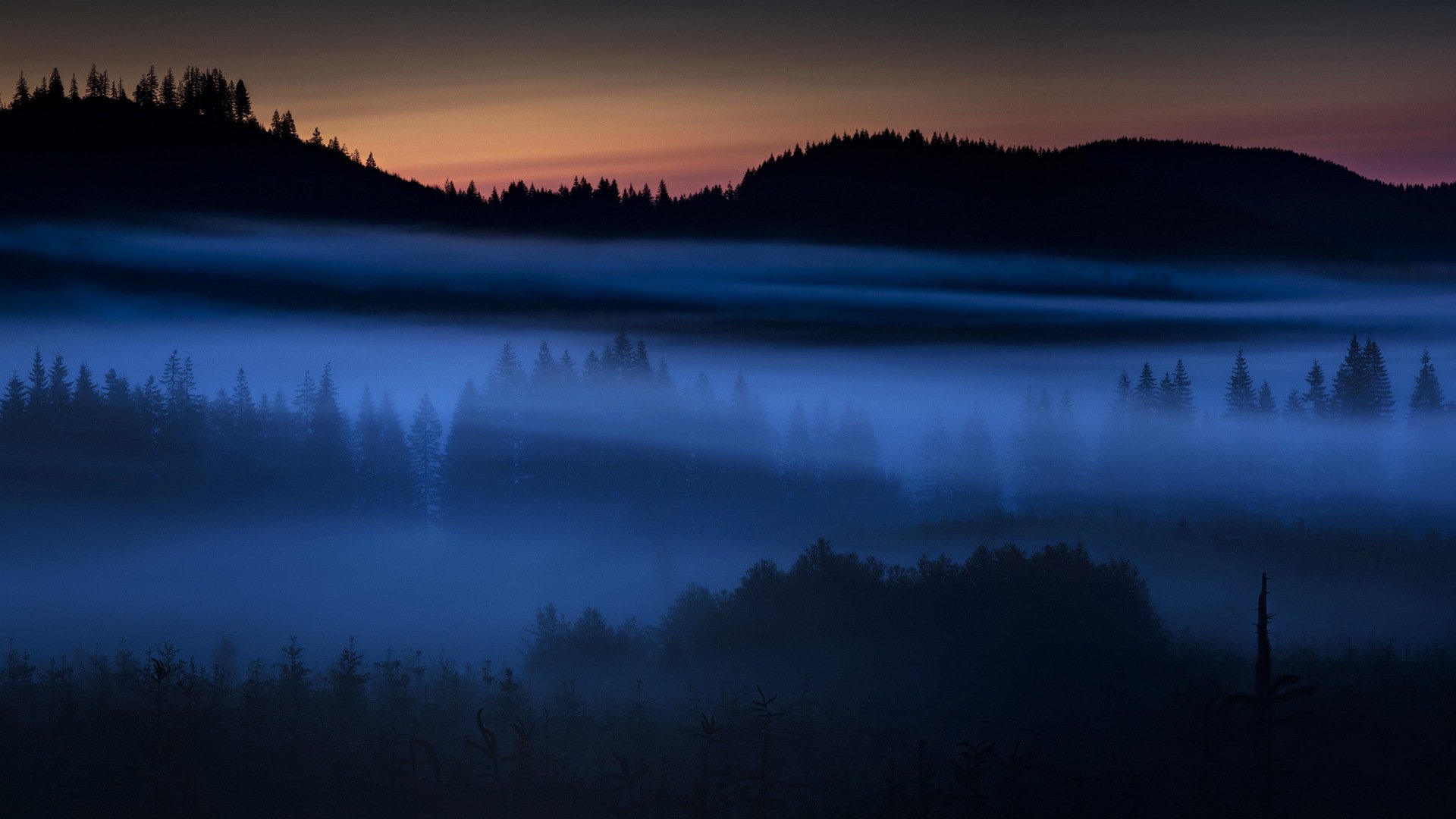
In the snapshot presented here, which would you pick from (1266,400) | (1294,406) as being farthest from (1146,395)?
(1294,406)

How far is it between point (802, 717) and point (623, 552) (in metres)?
32.9

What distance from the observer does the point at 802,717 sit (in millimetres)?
63281

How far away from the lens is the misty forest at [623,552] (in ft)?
185

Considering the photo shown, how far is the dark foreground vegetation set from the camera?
53.5 m

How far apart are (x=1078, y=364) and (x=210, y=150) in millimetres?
115869

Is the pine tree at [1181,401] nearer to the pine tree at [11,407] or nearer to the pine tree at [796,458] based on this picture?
the pine tree at [796,458]

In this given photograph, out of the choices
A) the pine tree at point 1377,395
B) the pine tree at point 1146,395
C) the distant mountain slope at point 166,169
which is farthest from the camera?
the distant mountain slope at point 166,169

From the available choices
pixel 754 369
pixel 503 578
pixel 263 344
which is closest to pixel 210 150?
pixel 263 344

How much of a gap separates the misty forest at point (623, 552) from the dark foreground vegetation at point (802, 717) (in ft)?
0.86

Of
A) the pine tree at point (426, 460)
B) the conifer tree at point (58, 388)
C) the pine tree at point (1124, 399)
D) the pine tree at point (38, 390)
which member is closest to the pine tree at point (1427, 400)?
the pine tree at point (1124, 399)

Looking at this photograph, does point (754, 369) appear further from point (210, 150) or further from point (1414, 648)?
point (1414, 648)

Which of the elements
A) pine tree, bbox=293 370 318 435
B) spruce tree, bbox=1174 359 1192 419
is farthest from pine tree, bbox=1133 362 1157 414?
pine tree, bbox=293 370 318 435

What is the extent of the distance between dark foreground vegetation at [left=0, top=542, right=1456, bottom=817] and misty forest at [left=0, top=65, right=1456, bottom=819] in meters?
0.26

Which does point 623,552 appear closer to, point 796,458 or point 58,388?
point 796,458
